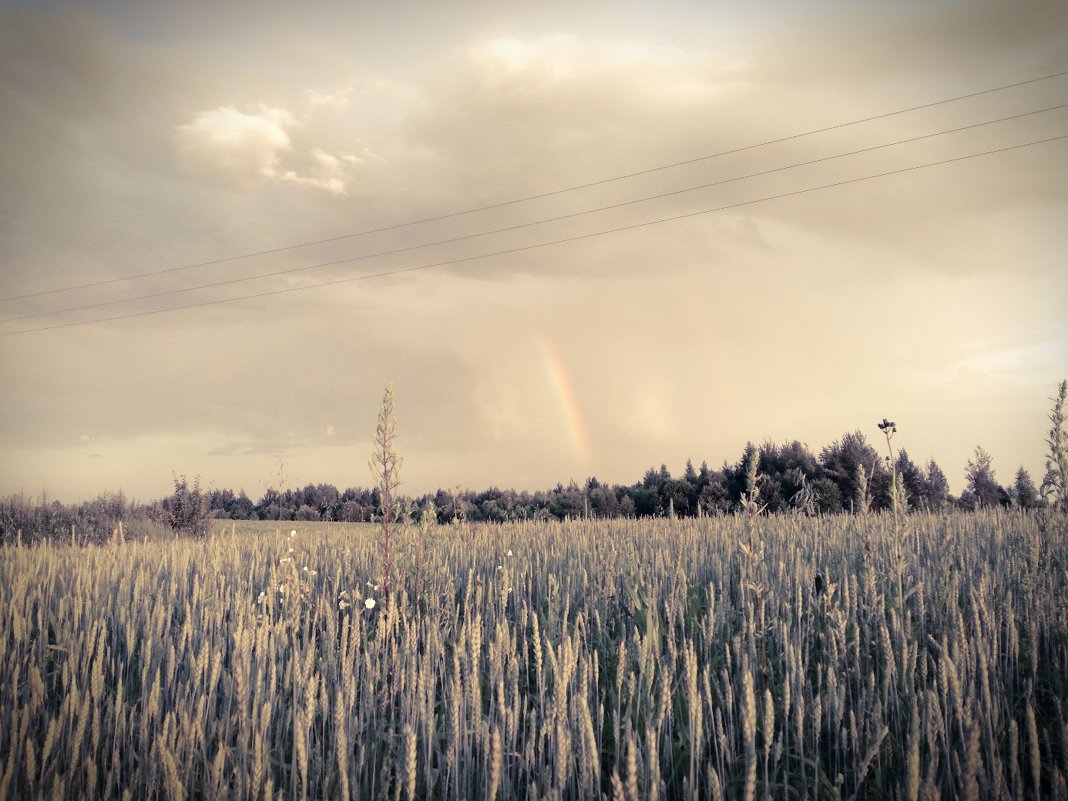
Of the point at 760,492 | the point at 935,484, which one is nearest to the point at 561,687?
the point at 760,492

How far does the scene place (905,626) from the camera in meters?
4.88

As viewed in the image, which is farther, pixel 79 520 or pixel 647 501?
pixel 647 501

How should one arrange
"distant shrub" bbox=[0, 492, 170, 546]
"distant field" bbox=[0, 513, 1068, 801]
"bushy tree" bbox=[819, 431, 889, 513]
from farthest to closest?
"bushy tree" bbox=[819, 431, 889, 513]
"distant shrub" bbox=[0, 492, 170, 546]
"distant field" bbox=[0, 513, 1068, 801]

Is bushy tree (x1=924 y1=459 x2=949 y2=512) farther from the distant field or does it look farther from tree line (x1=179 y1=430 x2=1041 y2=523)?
the distant field

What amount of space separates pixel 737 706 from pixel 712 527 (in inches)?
293

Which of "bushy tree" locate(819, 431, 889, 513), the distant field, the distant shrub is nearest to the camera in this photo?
the distant field

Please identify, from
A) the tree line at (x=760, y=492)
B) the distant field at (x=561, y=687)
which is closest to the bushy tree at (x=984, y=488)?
the tree line at (x=760, y=492)

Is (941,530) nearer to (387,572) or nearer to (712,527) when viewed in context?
(712,527)

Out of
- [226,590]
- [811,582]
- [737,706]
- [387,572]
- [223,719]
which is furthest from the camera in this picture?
[226,590]

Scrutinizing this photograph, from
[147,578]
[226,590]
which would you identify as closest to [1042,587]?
[226,590]

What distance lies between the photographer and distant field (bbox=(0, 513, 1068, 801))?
309cm

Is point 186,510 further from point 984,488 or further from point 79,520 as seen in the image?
point 984,488

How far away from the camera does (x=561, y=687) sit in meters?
2.95

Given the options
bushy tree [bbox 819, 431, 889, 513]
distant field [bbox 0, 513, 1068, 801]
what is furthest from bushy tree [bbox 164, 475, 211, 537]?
bushy tree [bbox 819, 431, 889, 513]
